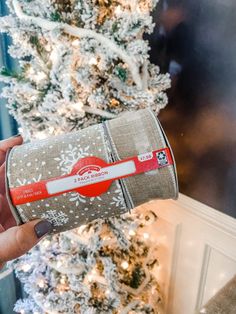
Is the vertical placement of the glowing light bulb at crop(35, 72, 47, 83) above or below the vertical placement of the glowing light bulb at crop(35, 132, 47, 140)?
above

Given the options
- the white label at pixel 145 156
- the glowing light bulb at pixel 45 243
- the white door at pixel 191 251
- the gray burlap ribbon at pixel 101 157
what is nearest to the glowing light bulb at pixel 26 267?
the glowing light bulb at pixel 45 243

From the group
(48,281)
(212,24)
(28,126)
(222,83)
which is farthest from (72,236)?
(212,24)

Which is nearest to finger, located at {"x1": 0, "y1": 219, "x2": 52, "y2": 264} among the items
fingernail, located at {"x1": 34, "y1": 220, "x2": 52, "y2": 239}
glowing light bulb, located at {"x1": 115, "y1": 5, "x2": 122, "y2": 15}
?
fingernail, located at {"x1": 34, "y1": 220, "x2": 52, "y2": 239}

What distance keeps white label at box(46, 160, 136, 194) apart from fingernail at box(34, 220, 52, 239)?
0.08 meters

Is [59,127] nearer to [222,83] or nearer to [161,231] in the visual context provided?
[222,83]

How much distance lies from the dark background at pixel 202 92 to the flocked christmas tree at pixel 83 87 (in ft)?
0.65

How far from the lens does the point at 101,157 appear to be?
57 cm

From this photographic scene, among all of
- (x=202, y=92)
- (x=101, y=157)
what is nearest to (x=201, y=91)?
(x=202, y=92)

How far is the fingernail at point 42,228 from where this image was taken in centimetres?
60

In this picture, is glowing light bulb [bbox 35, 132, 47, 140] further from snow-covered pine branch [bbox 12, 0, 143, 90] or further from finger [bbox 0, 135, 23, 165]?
snow-covered pine branch [bbox 12, 0, 143, 90]

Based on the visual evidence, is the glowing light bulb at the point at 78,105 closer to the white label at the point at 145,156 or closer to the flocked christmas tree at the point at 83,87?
the flocked christmas tree at the point at 83,87

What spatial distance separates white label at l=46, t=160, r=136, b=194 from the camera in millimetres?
561

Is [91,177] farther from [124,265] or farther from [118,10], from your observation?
[124,265]

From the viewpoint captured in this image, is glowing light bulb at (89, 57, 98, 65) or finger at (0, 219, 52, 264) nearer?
finger at (0, 219, 52, 264)
